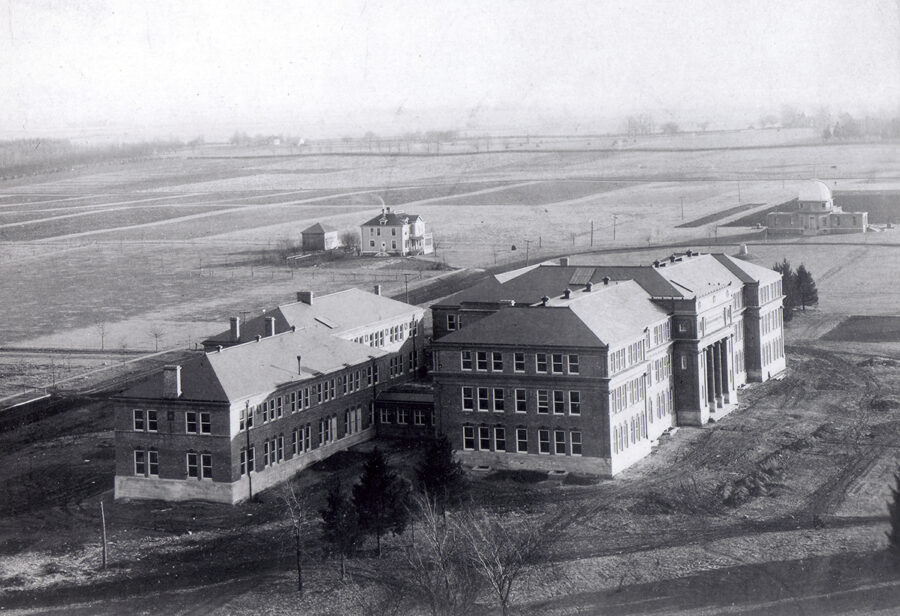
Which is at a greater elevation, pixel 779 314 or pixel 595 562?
pixel 779 314

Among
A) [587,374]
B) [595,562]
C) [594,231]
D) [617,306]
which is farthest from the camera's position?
[594,231]

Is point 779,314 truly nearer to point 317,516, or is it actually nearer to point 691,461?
point 691,461

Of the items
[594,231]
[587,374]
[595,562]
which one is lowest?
[595,562]

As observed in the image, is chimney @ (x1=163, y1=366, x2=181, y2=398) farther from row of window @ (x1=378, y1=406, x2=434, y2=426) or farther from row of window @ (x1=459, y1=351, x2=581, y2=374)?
row of window @ (x1=378, y1=406, x2=434, y2=426)

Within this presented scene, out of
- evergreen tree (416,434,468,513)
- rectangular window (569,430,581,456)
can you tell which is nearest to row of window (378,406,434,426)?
rectangular window (569,430,581,456)

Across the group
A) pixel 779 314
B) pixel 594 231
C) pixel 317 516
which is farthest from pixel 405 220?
pixel 317 516

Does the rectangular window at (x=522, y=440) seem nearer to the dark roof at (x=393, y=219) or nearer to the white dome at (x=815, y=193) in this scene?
the dark roof at (x=393, y=219)

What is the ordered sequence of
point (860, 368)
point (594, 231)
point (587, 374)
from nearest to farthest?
point (587, 374)
point (860, 368)
point (594, 231)

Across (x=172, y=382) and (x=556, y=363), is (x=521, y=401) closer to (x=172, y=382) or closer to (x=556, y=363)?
(x=556, y=363)
